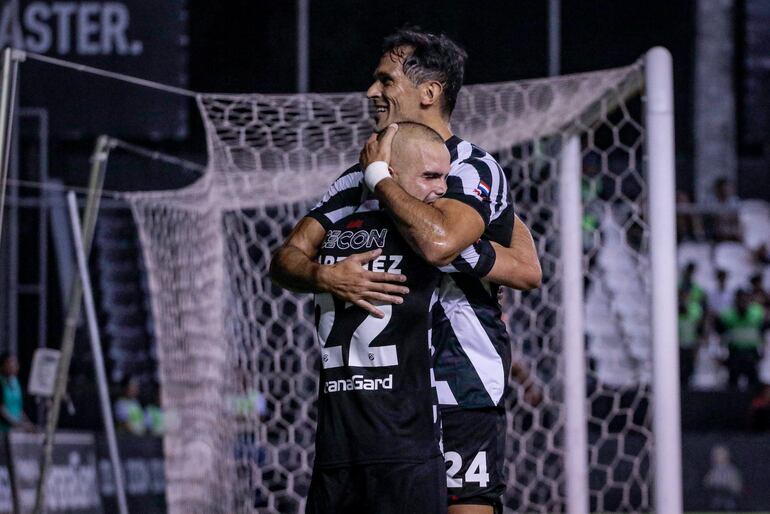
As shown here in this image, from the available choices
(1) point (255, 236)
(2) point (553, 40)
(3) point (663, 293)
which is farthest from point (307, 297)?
(2) point (553, 40)

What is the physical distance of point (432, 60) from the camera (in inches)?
138

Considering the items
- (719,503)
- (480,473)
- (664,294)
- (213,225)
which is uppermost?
(213,225)

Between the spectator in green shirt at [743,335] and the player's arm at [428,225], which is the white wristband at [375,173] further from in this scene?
the spectator in green shirt at [743,335]

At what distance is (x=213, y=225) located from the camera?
7555 mm

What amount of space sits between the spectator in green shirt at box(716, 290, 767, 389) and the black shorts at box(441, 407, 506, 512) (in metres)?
9.98

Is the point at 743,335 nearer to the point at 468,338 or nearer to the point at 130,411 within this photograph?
the point at 130,411

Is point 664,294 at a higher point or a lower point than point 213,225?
lower

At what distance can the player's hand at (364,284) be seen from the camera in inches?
Answer: 124

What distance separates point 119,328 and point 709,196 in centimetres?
695

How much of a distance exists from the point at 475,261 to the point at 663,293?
2011 millimetres

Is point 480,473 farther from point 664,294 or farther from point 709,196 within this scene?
point 709,196

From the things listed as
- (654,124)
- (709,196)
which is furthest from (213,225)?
(709,196)

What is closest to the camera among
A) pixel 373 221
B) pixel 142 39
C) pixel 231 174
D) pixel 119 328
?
pixel 373 221

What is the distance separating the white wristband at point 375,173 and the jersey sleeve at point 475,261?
26cm
